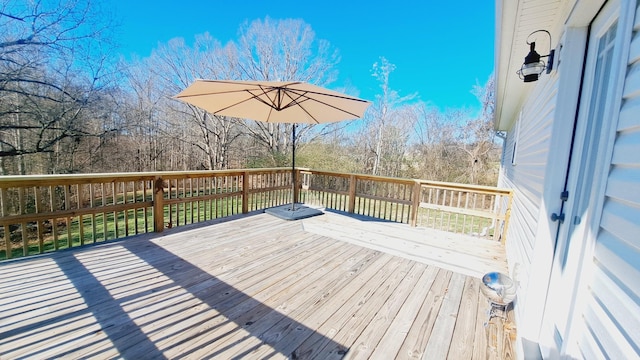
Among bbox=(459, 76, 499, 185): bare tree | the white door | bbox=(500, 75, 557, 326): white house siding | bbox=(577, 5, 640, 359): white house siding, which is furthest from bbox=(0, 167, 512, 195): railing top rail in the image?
bbox=(459, 76, 499, 185): bare tree

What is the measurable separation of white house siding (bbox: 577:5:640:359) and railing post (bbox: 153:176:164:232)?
183 inches

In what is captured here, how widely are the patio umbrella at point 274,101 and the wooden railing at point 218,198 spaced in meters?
1.19

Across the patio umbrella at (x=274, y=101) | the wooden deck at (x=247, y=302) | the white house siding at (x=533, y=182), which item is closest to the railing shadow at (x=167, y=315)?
the wooden deck at (x=247, y=302)

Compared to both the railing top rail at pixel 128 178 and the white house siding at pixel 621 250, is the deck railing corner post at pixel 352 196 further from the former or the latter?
the white house siding at pixel 621 250

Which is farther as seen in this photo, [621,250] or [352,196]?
[352,196]

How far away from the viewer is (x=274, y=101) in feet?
15.1

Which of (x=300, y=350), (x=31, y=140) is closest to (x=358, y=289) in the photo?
(x=300, y=350)

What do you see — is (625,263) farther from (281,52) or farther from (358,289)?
(281,52)

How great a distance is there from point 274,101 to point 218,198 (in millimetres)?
2049

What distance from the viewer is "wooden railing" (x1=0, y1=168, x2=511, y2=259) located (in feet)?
10.1

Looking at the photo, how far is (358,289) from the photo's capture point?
2705 millimetres

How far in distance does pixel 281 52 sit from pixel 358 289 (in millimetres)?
11879

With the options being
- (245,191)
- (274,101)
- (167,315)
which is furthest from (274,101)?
(167,315)

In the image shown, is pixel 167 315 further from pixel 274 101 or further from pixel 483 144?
pixel 483 144
